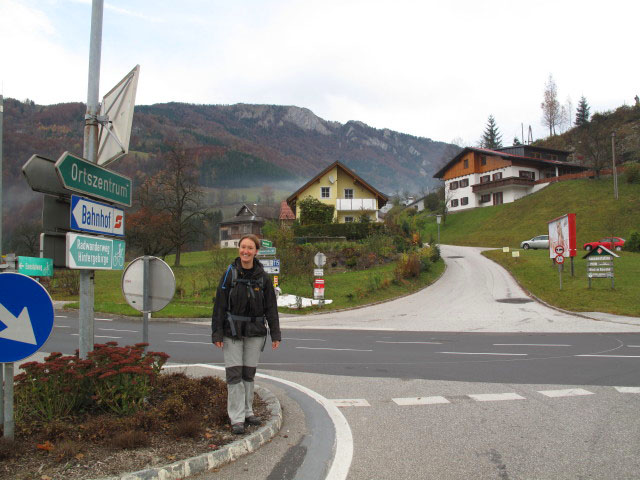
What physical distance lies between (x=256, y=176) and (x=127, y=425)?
152 m

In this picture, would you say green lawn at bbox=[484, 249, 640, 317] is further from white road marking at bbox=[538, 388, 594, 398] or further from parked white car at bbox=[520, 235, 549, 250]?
white road marking at bbox=[538, 388, 594, 398]

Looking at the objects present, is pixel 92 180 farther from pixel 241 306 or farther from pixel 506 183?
pixel 506 183

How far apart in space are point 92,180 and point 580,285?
27014mm

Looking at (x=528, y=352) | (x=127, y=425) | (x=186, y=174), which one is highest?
(x=186, y=174)

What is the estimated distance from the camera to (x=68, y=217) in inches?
196

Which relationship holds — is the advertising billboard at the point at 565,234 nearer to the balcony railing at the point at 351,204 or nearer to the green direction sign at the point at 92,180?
the green direction sign at the point at 92,180

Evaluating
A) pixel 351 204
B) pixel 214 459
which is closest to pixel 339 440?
pixel 214 459

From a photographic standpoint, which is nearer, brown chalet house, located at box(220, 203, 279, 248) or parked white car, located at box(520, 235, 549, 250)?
parked white car, located at box(520, 235, 549, 250)

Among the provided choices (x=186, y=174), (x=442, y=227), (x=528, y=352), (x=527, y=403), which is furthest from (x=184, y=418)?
(x=442, y=227)

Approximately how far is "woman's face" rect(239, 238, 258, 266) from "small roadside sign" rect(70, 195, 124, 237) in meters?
1.53

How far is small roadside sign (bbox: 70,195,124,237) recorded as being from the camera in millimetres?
4738

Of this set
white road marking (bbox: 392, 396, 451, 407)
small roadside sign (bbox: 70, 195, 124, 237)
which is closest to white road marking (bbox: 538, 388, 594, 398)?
white road marking (bbox: 392, 396, 451, 407)

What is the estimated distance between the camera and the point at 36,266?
548cm

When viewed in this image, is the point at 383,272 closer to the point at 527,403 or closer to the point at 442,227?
the point at 527,403
